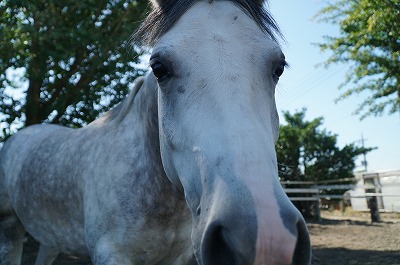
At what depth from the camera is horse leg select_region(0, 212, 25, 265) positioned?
141 inches

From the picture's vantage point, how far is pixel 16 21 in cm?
580

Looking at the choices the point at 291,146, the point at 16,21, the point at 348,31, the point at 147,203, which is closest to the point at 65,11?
the point at 16,21

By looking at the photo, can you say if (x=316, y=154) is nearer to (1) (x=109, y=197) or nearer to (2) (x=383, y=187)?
(2) (x=383, y=187)

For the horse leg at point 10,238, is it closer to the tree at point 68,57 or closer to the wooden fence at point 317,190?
the tree at point 68,57

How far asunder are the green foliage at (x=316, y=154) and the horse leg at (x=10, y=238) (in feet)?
33.4

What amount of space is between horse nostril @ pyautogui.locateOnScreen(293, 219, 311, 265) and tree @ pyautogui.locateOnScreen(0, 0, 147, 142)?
16.3 ft

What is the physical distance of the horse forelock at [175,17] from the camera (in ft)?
6.12

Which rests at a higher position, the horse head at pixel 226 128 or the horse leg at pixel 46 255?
the horse head at pixel 226 128

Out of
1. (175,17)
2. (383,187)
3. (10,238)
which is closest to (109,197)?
(175,17)

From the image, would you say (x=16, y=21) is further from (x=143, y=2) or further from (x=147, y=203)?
(x=147, y=203)

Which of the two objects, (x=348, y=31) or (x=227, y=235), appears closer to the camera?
(x=227, y=235)

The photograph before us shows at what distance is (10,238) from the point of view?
3.66m

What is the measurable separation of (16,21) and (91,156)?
4.42 m

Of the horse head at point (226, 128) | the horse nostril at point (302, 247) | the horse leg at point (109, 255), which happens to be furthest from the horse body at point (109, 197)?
the horse nostril at point (302, 247)
